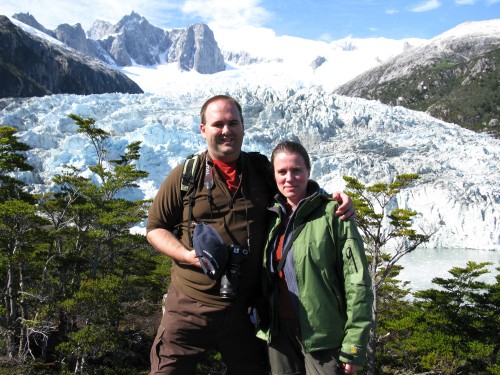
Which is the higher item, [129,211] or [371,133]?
[371,133]

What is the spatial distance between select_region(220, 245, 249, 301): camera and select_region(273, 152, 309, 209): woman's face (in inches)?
15.6

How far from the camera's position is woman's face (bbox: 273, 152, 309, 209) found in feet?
7.14

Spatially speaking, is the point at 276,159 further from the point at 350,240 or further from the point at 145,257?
the point at 145,257

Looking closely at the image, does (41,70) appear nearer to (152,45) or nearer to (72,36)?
(72,36)

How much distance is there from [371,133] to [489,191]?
1061 cm

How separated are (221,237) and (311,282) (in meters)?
0.51

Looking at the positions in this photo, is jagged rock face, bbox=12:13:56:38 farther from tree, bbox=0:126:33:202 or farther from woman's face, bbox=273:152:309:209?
woman's face, bbox=273:152:309:209

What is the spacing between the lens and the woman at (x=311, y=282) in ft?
6.55

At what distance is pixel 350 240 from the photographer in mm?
2018

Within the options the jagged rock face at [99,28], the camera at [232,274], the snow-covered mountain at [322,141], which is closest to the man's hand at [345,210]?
the camera at [232,274]

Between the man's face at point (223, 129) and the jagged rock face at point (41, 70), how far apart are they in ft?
242

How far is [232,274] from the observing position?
2.04 meters

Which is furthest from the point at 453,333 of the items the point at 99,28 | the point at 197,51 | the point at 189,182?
the point at 99,28

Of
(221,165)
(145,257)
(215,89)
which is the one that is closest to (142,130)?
(215,89)
